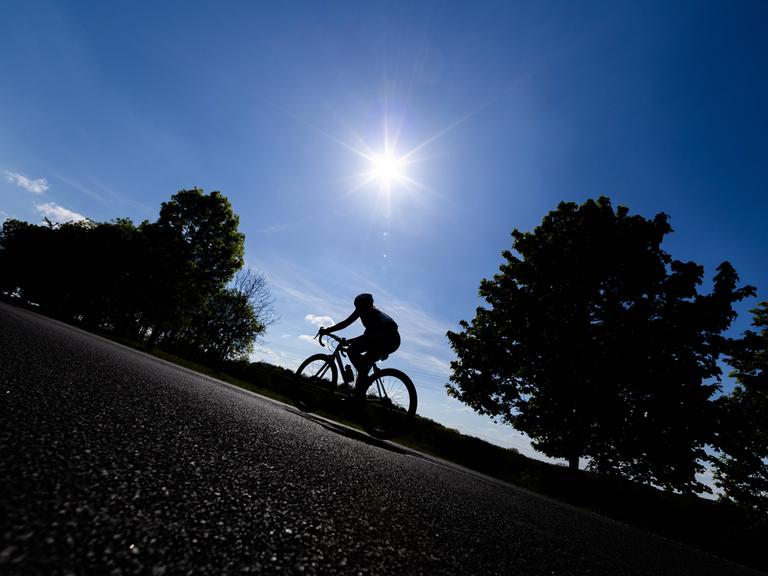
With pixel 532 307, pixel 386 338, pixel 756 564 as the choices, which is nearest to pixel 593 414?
pixel 532 307

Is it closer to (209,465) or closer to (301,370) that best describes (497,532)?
(209,465)

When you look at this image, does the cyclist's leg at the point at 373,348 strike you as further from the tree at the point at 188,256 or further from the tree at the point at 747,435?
the tree at the point at 188,256

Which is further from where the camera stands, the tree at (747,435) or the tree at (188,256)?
the tree at (188,256)

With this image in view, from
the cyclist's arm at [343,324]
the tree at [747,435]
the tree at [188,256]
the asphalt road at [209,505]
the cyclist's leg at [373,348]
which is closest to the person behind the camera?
the asphalt road at [209,505]

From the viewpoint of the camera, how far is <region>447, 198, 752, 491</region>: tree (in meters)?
12.5

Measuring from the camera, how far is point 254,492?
4.89ft

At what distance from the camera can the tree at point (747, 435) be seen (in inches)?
487

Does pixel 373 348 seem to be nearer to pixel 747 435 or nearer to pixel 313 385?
pixel 313 385

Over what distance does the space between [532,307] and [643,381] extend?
4640 millimetres

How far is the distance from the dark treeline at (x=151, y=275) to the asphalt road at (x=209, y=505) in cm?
2202

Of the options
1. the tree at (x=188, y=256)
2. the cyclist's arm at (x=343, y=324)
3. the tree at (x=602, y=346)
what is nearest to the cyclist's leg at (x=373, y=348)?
the cyclist's arm at (x=343, y=324)

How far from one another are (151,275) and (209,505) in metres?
31.5

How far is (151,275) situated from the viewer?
27.4 metres

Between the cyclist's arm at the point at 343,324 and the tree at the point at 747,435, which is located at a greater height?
the tree at the point at 747,435
